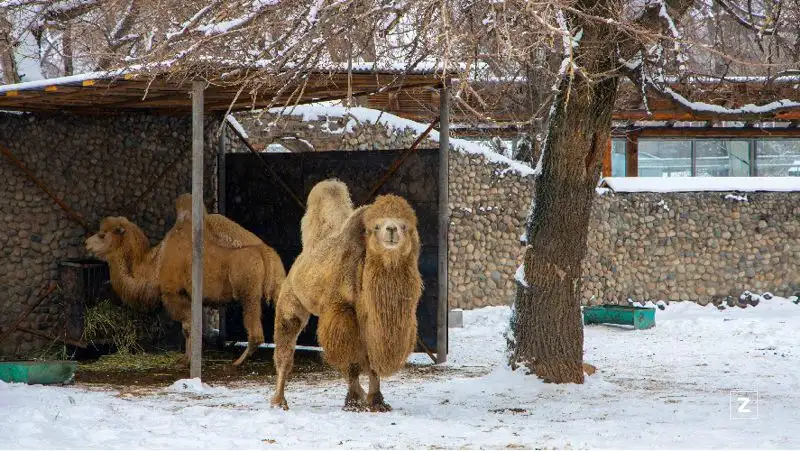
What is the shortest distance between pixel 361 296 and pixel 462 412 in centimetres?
125

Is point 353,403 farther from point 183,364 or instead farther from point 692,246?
point 692,246

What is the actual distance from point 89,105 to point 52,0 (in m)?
5.13

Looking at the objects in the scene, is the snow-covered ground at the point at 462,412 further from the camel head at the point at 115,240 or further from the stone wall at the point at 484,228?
the stone wall at the point at 484,228

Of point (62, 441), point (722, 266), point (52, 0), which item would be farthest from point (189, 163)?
point (722, 266)

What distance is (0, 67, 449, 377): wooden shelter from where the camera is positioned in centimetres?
962

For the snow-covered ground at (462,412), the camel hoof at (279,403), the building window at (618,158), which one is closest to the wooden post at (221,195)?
the snow-covered ground at (462,412)

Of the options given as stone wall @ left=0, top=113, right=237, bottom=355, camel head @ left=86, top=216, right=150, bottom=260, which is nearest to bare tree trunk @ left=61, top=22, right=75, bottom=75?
stone wall @ left=0, top=113, right=237, bottom=355

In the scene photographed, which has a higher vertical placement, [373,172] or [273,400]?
[373,172]

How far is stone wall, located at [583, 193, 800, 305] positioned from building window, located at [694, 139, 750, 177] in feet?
12.4

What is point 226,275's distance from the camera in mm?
11836

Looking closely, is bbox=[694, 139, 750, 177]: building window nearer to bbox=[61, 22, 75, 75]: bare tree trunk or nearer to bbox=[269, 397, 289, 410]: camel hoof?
bbox=[61, 22, 75, 75]: bare tree trunk

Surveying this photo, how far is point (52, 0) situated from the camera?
16.2 metres

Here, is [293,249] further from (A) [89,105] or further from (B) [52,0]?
(B) [52,0]

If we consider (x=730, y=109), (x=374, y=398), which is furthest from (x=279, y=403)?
(x=730, y=109)
